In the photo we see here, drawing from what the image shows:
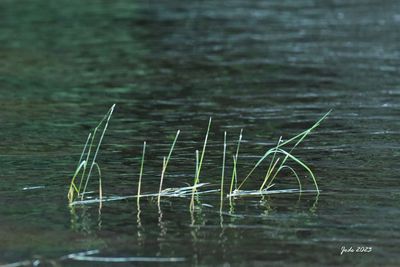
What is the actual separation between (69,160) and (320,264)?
4483mm

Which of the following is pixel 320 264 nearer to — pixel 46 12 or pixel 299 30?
pixel 299 30

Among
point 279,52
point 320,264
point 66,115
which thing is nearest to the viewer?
point 320,264

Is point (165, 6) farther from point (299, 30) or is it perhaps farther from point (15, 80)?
point (15, 80)

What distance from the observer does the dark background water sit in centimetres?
752

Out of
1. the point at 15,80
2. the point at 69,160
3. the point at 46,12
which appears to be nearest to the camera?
the point at 69,160

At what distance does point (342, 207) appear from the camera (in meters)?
8.34

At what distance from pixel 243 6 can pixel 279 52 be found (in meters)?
9.40

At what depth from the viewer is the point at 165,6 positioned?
2905 cm

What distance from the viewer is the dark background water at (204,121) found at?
24.7 ft

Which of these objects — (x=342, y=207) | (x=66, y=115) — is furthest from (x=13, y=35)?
(x=342, y=207)

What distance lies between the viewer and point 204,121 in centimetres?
1281

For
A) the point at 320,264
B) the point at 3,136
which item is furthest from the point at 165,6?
the point at 320,264

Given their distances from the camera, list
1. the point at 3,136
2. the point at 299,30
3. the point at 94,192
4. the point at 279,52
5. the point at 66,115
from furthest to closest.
Result: the point at 299,30
the point at 279,52
the point at 66,115
the point at 3,136
the point at 94,192

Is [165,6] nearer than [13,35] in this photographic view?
No
